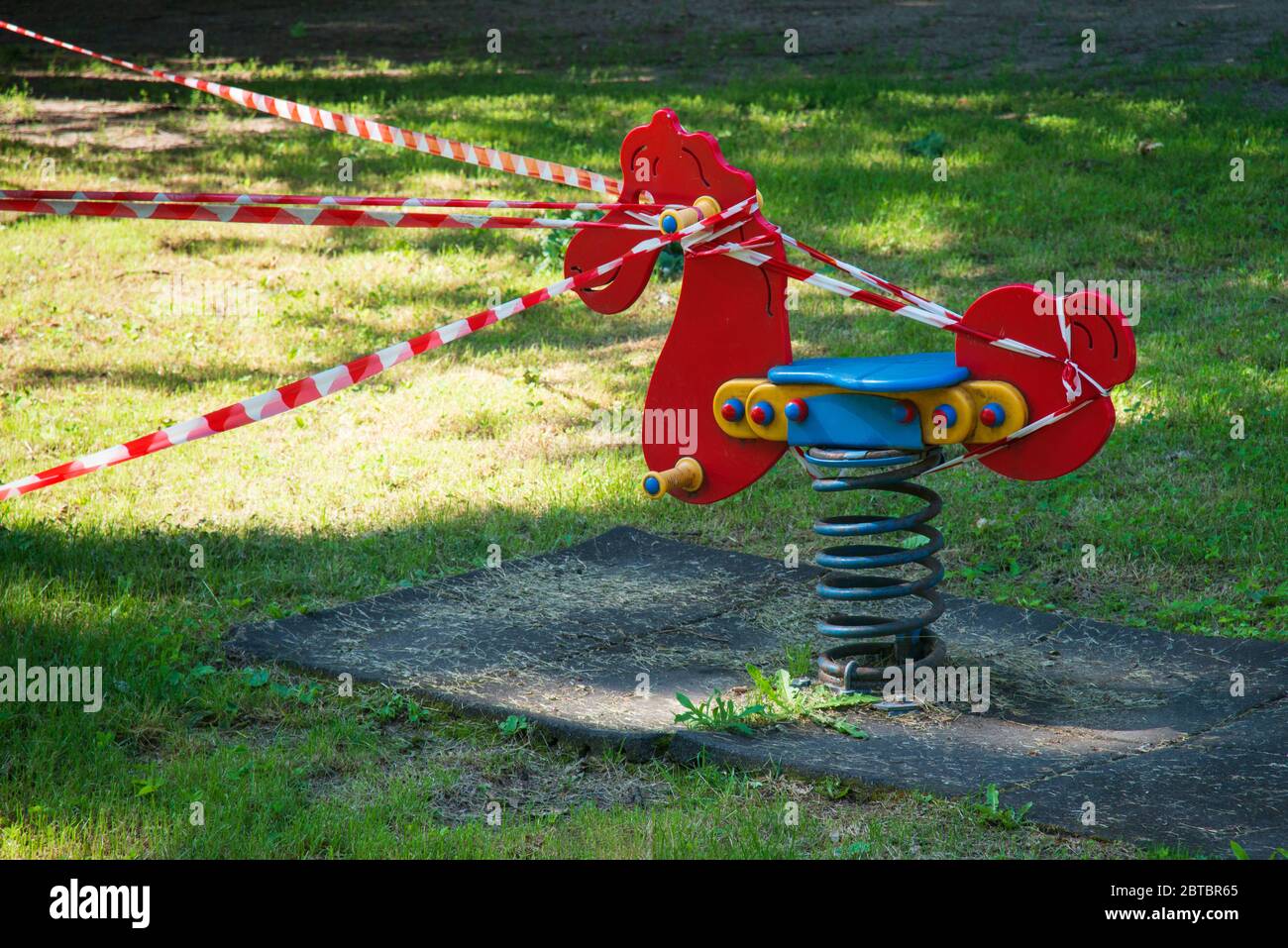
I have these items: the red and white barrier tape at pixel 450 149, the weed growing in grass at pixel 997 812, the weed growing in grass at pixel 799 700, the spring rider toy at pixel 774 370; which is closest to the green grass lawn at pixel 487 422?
the weed growing in grass at pixel 997 812

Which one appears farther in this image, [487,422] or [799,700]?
[487,422]

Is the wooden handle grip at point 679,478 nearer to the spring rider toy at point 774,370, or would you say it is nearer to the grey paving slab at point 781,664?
the spring rider toy at point 774,370

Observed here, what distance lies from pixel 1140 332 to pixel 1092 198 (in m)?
2.22

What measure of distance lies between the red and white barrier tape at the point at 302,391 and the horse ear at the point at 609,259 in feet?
0.57

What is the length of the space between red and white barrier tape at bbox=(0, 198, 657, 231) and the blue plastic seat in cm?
70

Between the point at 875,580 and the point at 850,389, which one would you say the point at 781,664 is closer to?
the point at 875,580

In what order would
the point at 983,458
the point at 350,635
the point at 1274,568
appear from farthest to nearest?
the point at 1274,568, the point at 350,635, the point at 983,458

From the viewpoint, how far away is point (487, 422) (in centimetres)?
779

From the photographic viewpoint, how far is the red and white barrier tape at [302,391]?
13.4 feet

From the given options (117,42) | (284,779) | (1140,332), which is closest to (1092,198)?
(1140,332)

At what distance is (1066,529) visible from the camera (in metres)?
6.23

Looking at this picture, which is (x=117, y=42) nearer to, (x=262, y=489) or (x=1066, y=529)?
(x=262, y=489)

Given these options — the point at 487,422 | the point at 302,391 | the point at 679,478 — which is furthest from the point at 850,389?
the point at 487,422

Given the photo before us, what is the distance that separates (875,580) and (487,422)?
3.46 meters
